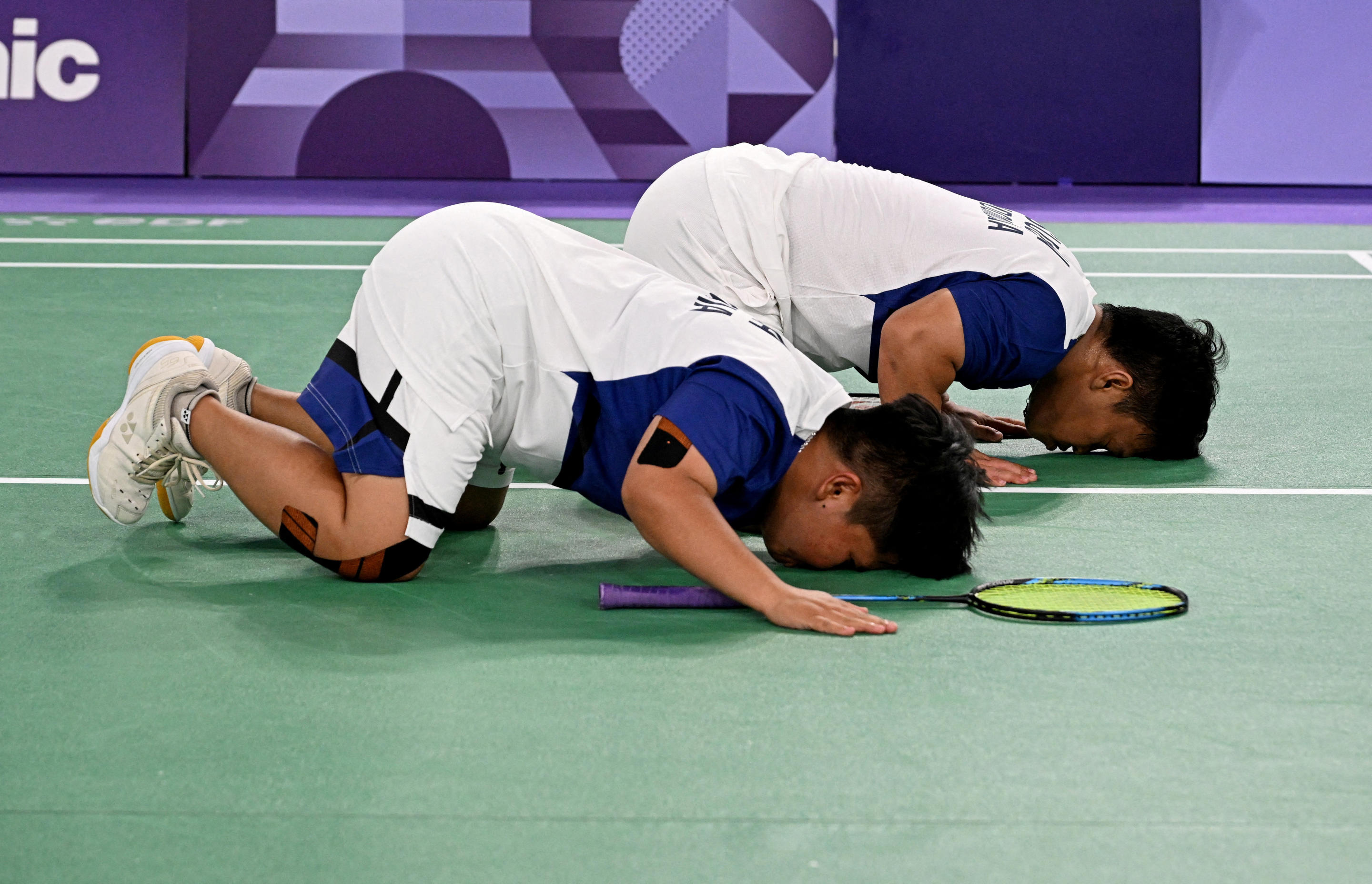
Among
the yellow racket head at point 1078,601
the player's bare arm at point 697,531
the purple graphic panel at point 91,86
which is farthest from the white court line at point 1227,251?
the purple graphic panel at point 91,86

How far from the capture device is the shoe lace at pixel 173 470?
3.63 m

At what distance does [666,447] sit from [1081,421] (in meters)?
1.84

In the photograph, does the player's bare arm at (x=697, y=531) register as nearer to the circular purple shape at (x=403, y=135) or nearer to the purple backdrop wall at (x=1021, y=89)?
the purple backdrop wall at (x=1021, y=89)

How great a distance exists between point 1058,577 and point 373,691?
1.64 meters

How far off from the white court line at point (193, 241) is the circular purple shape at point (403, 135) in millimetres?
2107

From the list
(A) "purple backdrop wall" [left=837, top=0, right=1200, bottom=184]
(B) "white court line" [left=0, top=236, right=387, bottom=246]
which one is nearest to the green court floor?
(B) "white court line" [left=0, top=236, right=387, bottom=246]

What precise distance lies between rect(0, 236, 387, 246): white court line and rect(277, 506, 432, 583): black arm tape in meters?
4.74

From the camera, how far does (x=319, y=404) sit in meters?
3.49

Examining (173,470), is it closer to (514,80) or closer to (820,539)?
(820,539)

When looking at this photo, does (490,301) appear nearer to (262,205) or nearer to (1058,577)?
(1058,577)

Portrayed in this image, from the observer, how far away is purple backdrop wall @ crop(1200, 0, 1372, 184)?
9.98 meters

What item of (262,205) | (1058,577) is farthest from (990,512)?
(262,205)

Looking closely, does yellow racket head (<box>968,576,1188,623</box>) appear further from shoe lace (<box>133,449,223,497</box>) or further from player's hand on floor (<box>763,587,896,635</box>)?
shoe lace (<box>133,449,223,497</box>)

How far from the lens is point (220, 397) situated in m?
3.89
